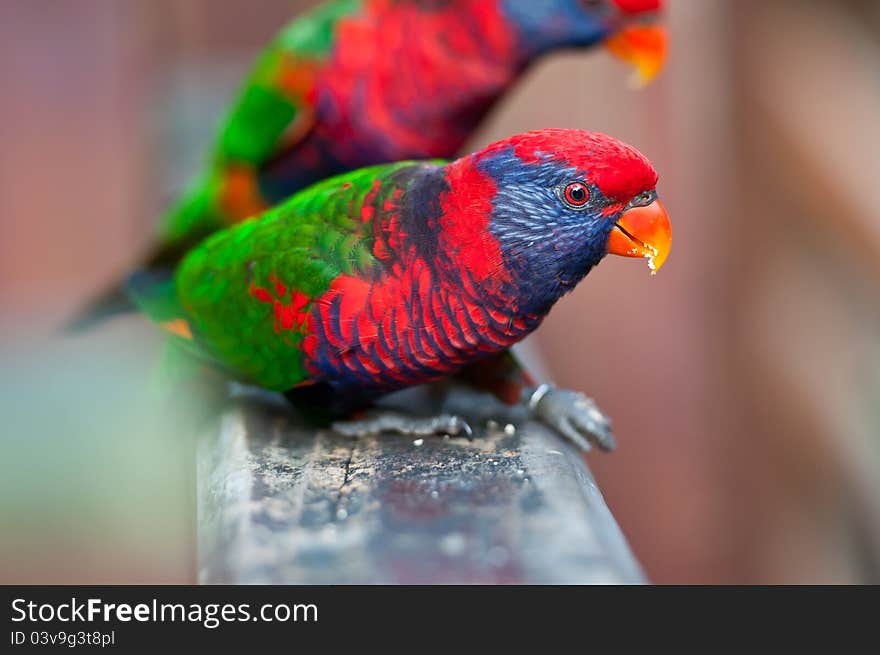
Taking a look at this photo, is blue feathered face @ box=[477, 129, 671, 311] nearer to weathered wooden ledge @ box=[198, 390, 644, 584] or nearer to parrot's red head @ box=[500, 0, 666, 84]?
weathered wooden ledge @ box=[198, 390, 644, 584]

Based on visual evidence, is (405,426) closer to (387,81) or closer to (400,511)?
(400,511)

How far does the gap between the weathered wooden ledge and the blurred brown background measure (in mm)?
1118

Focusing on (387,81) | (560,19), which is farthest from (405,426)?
(560,19)

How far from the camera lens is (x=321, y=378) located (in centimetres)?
149

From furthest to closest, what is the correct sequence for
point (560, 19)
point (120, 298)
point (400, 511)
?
point (560, 19), point (120, 298), point (400, 511)

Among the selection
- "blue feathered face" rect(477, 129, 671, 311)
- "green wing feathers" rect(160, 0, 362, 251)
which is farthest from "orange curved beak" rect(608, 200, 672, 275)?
"green wing feathers" rect(160, 0, 362, 251)

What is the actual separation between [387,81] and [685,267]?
52.3 inches

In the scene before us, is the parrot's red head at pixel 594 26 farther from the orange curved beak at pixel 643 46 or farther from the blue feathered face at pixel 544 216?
the blue feathered face at pixel 544 216

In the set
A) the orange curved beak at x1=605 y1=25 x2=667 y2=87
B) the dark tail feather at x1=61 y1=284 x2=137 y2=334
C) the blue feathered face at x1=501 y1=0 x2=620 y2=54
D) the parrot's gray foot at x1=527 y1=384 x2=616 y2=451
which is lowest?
the parrot's gray foot at x1=527 y1=384 x2=616 y2=451

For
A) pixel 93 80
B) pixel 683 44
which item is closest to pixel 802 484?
pixel 683 44

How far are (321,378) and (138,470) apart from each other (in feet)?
4.59

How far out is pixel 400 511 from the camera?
3.94 feet

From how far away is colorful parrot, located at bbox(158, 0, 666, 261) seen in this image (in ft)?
7.48
